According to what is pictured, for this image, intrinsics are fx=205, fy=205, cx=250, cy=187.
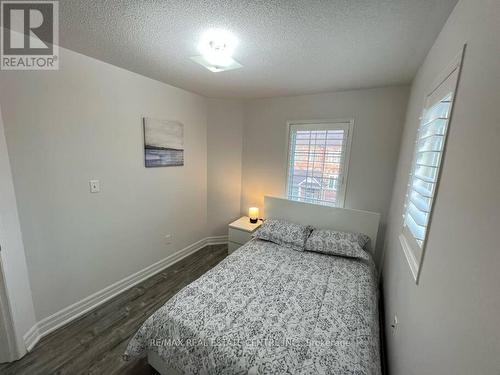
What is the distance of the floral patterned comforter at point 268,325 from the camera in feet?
3.57

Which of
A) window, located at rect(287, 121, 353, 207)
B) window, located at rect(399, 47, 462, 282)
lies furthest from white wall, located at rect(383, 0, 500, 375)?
window, located at rect(287, 121, 353, 207)

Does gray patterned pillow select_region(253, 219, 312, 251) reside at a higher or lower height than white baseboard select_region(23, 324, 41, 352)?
higher

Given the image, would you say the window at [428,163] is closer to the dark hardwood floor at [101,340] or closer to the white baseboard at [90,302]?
the dark hardwood floor at [101,340]

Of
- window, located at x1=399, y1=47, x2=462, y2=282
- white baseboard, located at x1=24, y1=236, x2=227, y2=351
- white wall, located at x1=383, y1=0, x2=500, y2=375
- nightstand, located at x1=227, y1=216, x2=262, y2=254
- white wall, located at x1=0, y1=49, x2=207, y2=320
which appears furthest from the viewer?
nightstand, located at x1=227, y1=216, x2=262, y2=254

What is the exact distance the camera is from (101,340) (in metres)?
1.70

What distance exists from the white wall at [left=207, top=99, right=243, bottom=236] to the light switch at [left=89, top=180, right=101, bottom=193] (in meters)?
1.57

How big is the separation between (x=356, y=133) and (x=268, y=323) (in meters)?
2.30

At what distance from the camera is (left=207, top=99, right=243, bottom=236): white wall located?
3188 millimetres

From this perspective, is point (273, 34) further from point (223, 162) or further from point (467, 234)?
point (223, 162)

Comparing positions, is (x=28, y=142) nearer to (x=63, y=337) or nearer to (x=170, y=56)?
(x=170, y=56)

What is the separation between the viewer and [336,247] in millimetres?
2191

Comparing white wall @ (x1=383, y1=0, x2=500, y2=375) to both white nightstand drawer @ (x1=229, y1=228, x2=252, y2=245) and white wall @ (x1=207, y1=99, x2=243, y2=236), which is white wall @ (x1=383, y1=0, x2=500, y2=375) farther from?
white wall @ (x1=207, y1=99, x2=243, y2=236)

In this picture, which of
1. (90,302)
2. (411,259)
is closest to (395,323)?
(411,259)

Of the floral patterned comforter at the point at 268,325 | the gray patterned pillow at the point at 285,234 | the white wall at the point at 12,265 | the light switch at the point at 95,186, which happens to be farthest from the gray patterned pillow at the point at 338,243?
the white wall at the point at 12,265
